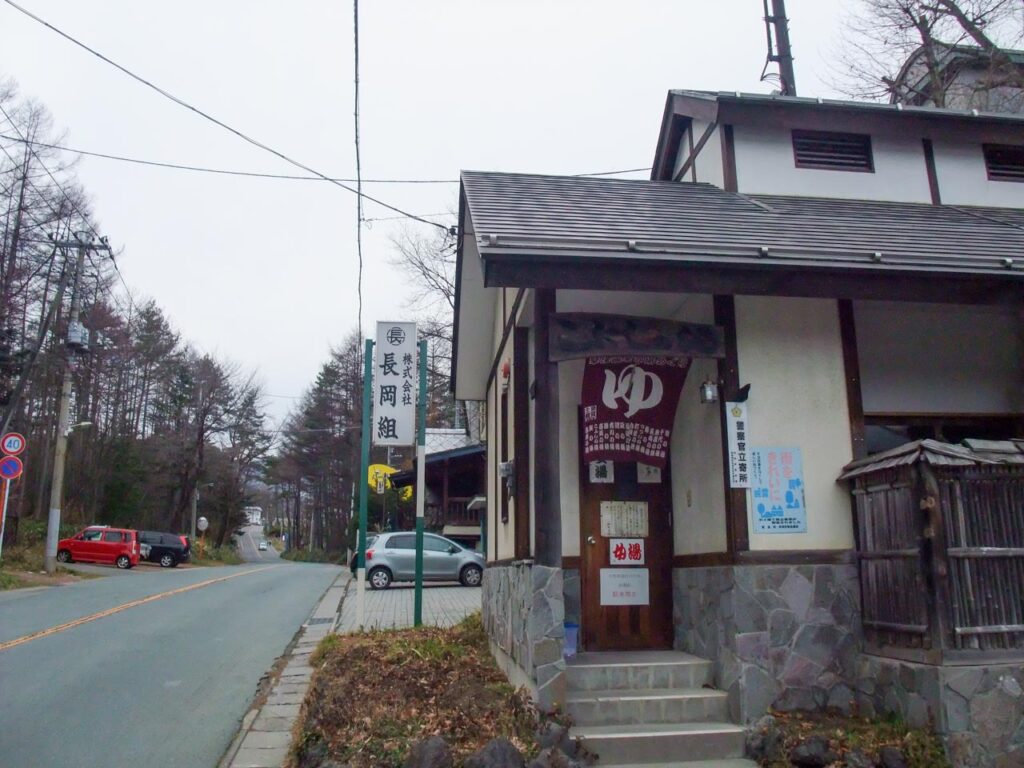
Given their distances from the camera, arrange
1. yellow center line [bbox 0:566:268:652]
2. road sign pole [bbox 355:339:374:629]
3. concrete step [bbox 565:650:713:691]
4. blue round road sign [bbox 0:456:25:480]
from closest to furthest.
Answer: concrete step [bbox 565:650:713:691] < road sign pole [bbox 355:339:374:629] < yellow center line [bbox 0:566:268:652] < blue round road sign [bbox 0:456:25:480]

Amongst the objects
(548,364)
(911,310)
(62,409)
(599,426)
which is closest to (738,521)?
(599,426)

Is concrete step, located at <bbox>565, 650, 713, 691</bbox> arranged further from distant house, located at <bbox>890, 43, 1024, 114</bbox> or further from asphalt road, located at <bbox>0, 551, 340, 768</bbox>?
distant house, located at <bbox>890, 43, 1024, 114</bbox>

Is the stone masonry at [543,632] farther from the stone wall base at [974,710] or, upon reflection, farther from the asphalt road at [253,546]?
the asphalt road at [253,546]

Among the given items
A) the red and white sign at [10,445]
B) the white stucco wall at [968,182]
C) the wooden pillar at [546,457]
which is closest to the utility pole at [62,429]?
the red and white sign at [10,445]

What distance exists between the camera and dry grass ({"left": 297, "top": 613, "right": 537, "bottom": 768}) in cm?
575

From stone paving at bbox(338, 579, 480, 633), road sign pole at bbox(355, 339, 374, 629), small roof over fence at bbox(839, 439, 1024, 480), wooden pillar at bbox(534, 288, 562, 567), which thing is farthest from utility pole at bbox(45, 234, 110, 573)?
small roof over fence at bbox(839, 439, 1024, 480)

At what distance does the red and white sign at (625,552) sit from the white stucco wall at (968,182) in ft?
20.5

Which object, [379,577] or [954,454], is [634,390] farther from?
[379,577]

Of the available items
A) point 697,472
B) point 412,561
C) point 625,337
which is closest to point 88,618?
point 412,561

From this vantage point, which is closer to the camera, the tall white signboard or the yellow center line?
the yellow center line

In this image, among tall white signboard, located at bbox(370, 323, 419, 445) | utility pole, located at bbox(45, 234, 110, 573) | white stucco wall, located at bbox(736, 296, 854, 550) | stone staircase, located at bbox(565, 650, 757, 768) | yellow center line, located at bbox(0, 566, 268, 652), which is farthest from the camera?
utility pole, located at bbox(45, 234, 110, 573)

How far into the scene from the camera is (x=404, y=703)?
6.63 metres

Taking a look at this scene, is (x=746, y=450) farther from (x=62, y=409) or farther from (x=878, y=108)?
(x=62, y=409)

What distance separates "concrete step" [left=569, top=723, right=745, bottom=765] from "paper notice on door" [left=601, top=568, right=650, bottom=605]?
1798mm
